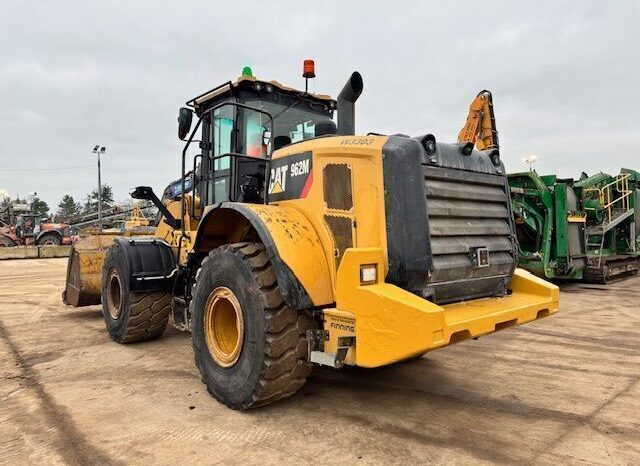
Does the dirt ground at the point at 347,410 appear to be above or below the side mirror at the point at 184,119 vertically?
below

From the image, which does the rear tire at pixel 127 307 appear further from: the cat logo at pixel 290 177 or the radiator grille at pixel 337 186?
the radiator grille at pixel 337 186

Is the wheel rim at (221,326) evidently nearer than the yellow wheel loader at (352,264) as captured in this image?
No

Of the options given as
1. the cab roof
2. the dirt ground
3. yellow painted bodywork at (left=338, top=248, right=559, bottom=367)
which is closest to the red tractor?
the dirt ground

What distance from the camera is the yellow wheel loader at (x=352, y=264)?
9.80ft

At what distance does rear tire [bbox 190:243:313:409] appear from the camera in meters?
3.22

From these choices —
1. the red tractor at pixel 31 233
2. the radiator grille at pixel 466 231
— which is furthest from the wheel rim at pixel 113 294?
the red tractor at pixel 31 233

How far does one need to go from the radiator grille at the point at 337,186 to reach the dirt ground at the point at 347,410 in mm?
1454

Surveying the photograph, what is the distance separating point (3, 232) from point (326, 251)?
2985cm

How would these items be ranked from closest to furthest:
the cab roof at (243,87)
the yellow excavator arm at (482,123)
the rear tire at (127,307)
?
the cab roof at (243,87) → the rear tire at (127,307) → the yellow excavator arm at (482,123)

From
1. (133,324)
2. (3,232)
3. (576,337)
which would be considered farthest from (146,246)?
(3,232)

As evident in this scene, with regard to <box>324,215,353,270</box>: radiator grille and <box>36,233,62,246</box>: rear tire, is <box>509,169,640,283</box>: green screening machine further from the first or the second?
<box>36,233,62,246</box>: rear tire

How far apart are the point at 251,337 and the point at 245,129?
211 cm

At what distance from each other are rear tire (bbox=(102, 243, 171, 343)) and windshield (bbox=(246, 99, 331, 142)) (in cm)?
223

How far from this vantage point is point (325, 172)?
348 centimetres
